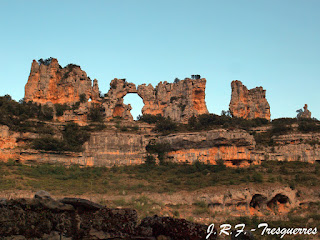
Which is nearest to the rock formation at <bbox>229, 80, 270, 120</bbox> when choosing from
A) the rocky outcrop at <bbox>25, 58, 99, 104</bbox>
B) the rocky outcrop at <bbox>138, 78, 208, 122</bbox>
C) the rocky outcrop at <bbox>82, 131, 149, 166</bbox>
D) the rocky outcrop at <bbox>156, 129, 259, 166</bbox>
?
the rocky outcrop at <bbox>138, 78, 208, 122</bbox>

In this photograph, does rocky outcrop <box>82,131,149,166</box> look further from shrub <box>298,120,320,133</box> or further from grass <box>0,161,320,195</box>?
shrub <box>298,120,320,133</box>

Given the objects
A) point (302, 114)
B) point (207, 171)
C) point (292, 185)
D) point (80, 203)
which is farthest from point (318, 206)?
point (302, 114)

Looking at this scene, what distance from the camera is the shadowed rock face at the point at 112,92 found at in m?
58.8

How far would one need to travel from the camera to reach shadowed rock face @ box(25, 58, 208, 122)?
5875 cm

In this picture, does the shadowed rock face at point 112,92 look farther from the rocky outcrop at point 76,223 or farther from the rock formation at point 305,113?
the rocky outcrop at point 76,223

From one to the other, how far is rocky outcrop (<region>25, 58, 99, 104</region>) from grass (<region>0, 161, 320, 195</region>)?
15707 millimetres

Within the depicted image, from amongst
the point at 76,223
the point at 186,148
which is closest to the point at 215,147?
the point at 186,148

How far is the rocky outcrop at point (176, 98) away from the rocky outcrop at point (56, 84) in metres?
7.98

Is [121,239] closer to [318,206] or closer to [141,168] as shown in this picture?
[318,206]

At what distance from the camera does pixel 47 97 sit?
192 ft

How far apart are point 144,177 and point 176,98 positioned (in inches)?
782

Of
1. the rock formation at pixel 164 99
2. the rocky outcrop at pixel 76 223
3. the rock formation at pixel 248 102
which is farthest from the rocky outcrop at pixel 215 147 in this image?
the rocky outcrop at pixel 76 223

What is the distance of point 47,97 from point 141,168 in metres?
19.5

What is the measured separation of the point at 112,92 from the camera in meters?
61.1
